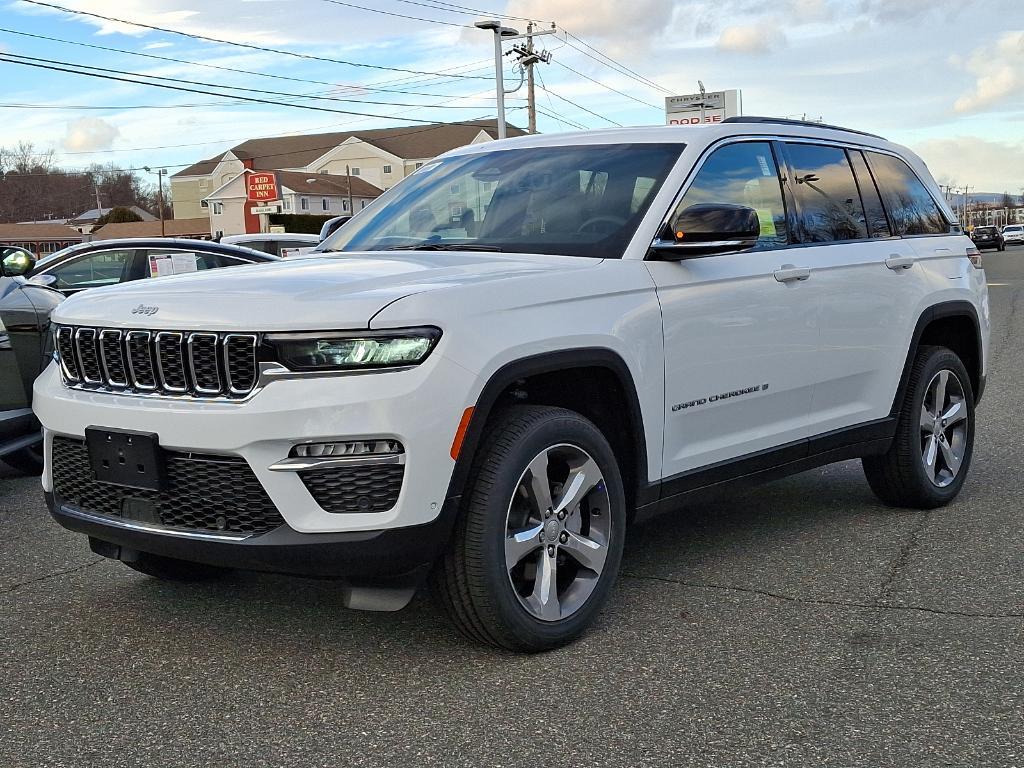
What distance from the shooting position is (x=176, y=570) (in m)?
4.70

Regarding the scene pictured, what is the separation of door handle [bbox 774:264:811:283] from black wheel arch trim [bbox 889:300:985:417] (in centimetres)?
104

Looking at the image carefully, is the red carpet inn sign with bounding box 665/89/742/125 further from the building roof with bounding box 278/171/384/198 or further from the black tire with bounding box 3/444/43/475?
the black tire with bounding box 3/444/43/475

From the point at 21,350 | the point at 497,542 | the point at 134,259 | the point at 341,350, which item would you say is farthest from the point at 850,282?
the point at 134,259

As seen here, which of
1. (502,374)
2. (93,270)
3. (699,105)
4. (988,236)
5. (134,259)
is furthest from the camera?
(699,105)

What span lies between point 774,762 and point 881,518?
9.80 ft

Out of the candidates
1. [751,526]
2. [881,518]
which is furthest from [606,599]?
[881,518]

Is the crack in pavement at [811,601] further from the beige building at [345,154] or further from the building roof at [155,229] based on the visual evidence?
the building roof at [155,229]

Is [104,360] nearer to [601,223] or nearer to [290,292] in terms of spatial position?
[290,292]

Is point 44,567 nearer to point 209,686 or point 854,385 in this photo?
point 209,686

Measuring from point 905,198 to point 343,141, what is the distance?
382ft

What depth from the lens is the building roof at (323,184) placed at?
4013 inches

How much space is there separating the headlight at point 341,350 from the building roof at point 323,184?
329 ft

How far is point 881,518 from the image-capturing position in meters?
5.87

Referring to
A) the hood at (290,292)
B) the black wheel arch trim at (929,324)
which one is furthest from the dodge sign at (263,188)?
the hood at (290,292)
